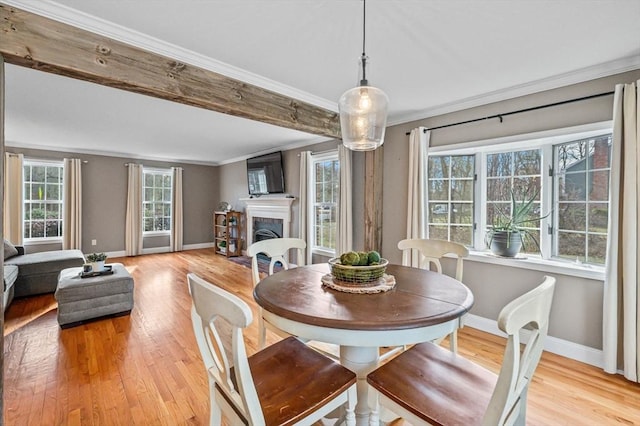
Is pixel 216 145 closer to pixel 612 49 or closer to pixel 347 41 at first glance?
pixel 347 41

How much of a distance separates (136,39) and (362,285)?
7.11ft

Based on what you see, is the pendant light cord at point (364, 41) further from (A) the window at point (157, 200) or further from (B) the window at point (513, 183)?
(A) the window at point (157, 200)

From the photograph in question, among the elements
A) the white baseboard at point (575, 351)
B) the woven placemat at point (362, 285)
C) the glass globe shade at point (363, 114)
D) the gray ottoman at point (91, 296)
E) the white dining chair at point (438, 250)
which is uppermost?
the glass globe shade at point (363, 114)

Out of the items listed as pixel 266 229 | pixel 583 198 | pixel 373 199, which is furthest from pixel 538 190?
pixel 266 229

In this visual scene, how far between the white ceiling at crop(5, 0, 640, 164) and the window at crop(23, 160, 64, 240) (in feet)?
9.83

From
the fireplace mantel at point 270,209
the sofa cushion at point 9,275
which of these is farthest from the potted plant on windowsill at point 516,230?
the sofa cushion at point 9,275

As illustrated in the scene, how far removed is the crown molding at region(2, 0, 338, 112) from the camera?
1.61 meters

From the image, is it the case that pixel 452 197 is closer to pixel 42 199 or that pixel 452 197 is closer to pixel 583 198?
pixel 583 198

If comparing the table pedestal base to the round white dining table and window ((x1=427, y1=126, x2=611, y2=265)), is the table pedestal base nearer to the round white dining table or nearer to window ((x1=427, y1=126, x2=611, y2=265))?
the round white dining table

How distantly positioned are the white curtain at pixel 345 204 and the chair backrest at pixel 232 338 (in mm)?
2949

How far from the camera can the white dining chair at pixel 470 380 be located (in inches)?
33.3

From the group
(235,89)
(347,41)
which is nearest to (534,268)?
(347,41)

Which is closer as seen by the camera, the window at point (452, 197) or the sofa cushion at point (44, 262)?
the window at point (452, 197)

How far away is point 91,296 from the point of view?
10.0ft
